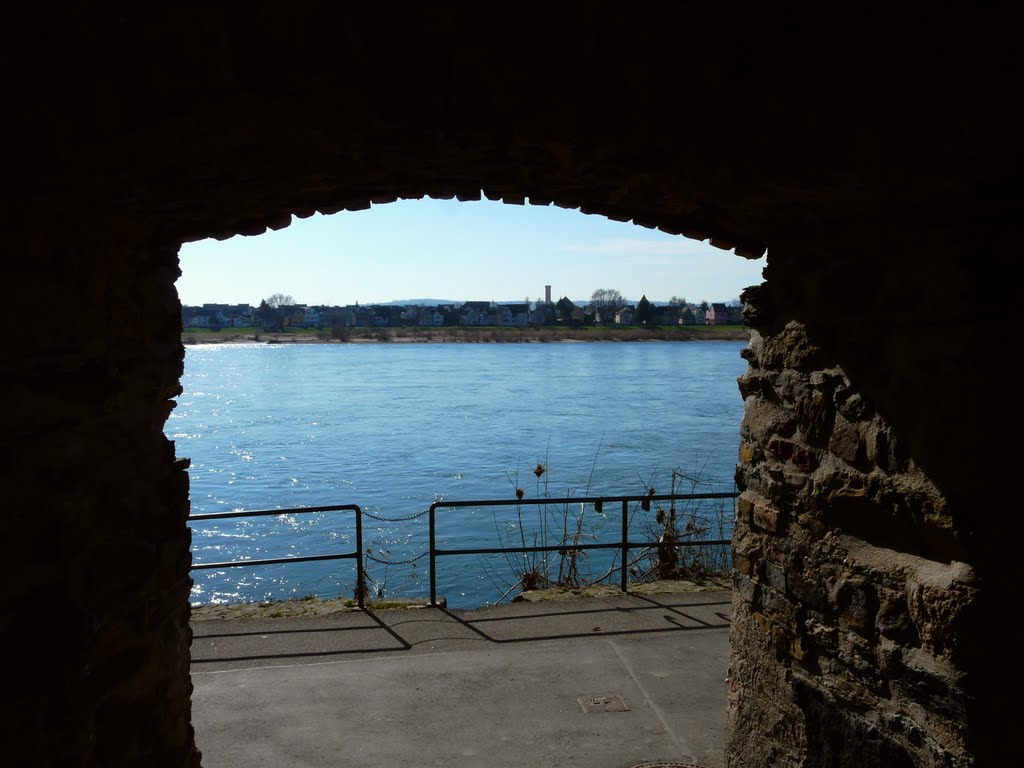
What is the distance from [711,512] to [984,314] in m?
10.6

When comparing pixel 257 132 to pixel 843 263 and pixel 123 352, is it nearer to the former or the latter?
pixel 123 352

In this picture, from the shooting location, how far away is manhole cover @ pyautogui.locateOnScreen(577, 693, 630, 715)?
4645 millimetres

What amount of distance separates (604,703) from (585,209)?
314cm

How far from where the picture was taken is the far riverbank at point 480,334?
62.5 m

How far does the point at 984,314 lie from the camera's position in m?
2.33

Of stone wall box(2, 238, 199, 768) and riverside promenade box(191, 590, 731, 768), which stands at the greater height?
stone wall box(2, 238, 199, 768)

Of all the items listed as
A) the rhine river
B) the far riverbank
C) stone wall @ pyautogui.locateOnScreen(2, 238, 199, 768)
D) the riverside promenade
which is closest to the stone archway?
stone wall @ pyautogui.locateOnScreen(2, 238, 199, 768)

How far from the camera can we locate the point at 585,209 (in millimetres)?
3121

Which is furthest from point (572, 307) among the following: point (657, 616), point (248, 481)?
point (657, 616)

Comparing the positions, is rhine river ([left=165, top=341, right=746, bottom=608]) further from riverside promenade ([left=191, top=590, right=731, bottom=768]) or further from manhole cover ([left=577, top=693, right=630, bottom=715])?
manhole cover ([left=577, top=693, right=630, bottom=715])

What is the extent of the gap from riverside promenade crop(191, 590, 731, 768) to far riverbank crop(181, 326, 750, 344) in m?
56.5

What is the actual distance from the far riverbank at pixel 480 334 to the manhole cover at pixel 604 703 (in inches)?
2262

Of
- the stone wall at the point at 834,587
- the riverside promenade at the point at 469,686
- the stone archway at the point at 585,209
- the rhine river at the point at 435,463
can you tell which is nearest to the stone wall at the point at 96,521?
the stone archway at the point at 585,209

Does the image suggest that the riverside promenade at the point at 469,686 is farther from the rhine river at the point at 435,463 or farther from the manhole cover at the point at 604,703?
the rhine river at the point at 435,463
